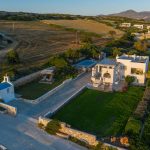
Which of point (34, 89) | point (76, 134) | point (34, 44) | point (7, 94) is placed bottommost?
point (76, 134)

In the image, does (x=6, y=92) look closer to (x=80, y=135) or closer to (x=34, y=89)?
(x=34, y=89)

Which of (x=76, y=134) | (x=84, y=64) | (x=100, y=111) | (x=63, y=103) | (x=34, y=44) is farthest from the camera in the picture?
(x=34, y=44)

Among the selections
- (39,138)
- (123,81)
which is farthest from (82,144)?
(123,81)

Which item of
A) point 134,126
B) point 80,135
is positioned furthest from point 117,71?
point 80,135

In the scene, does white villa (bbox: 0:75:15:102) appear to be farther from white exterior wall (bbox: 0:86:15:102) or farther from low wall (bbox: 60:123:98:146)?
low wall (bbox: 60:123:98:146)

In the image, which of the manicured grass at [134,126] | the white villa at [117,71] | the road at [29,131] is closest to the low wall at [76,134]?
the road at [29,131]

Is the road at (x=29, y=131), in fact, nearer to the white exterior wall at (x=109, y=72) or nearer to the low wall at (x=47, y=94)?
the low wall at (x=47, y=94)
